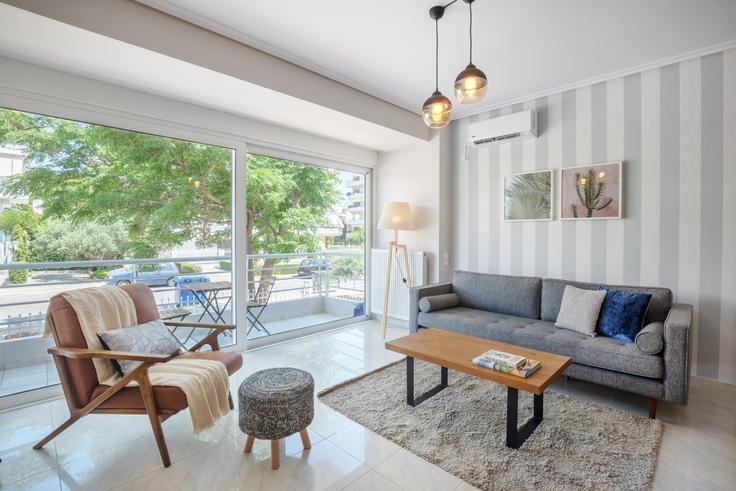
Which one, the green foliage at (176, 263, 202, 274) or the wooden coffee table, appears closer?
the wooden coffee table

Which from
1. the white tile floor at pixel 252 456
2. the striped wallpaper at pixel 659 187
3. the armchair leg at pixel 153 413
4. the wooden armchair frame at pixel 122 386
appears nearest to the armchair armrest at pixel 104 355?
the wooden armchair frame at pixel 122 386

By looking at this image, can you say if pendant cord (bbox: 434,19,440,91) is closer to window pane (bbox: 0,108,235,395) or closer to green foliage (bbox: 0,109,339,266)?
green foliage (bbox: 0,109,339,266)

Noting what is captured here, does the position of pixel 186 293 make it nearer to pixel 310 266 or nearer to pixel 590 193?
pixel 310 266

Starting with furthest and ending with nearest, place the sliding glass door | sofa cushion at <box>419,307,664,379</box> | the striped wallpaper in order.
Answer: the sliding glass door < the striped wallpaper < sofa cushion at <box>419,307,664,379</box>

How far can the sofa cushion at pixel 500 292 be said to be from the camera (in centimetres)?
344

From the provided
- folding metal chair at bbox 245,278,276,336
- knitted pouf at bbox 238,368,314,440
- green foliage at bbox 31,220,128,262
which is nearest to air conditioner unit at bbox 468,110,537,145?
folding metal chair at bbox 245,278,276,336

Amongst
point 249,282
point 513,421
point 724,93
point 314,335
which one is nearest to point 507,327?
point 513,421

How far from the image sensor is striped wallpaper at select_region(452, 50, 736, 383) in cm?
283

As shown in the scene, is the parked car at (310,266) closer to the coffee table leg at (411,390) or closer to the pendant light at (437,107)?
the coffee table leg at (411,390)

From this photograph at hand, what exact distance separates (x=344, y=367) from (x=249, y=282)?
158 centimetres

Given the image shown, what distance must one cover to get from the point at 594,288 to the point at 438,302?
1381 mm

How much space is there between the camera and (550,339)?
9.01 feet

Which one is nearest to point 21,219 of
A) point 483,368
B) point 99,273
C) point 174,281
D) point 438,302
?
point 99,273

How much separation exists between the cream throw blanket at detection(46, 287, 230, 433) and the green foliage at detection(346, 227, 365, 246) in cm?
300
